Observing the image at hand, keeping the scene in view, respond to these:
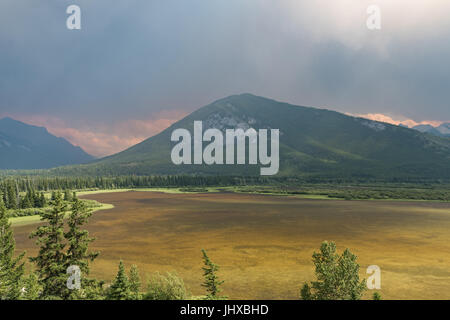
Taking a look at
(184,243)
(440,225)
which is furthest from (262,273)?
(440,225)

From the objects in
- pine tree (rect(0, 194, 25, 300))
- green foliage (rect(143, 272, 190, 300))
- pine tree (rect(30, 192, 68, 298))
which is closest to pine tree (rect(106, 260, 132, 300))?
green foliage (rect(143, 272, 190, 300))

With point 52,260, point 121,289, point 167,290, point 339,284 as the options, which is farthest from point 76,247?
point 339,284

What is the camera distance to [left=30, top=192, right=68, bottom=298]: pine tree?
1097 inches

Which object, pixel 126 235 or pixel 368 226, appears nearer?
pixel 126 235

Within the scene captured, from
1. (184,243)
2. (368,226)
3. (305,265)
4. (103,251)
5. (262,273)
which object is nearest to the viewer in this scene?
(262,273)

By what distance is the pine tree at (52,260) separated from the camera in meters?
27.9

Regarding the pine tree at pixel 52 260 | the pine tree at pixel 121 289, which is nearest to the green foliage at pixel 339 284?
the pine tree at pixel 121 289

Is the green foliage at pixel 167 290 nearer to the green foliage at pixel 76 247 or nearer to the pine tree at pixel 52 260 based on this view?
the green foliage at pixel 76 247

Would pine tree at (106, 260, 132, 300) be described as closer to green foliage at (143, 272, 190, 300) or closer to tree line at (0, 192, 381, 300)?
tree line at (0, 192, 381, 300)

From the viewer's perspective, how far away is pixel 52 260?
29.0 metres
